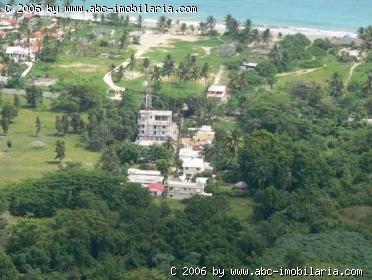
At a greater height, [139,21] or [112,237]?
[139,21]

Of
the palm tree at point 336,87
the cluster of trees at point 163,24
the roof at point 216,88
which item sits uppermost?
the cluster of trees at point 163,24

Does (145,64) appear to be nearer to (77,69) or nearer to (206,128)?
(77,69)

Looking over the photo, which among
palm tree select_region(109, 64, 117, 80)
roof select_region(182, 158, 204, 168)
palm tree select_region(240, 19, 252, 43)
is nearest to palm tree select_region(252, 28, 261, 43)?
palm tree select_region(240, 19, 252, 43)

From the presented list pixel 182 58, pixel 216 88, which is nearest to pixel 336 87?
pixel 216 88

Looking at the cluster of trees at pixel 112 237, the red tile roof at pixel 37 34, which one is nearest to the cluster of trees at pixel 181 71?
the red tile roof at pixel 37 34

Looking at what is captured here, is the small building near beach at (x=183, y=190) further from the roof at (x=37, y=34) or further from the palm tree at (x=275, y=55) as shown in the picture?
the roof at (x=37, y=34)

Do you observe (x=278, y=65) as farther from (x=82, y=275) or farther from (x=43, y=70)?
(x=82, y=275)

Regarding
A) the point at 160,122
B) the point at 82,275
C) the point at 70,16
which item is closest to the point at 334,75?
the point at 160,122

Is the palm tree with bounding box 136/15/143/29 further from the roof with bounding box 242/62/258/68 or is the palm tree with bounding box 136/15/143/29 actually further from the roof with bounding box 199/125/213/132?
the roof with bounding box 199/125/213/132
